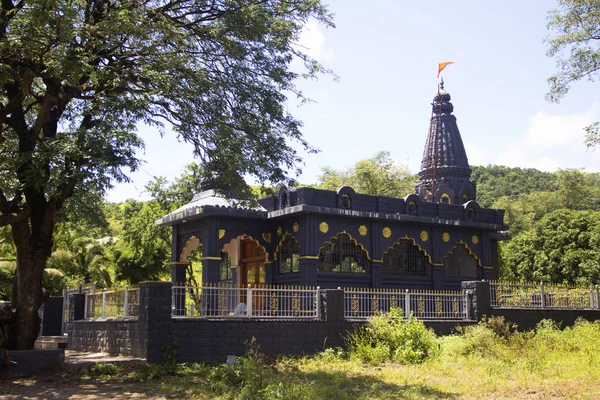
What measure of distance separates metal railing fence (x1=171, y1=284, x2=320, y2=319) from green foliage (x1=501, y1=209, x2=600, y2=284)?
56.3 ft

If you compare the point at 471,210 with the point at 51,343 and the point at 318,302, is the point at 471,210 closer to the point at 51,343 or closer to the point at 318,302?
the point at 318,302

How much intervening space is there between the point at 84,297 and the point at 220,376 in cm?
844

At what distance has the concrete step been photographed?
17.5m

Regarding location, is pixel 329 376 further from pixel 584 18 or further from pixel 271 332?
pixel 584 18

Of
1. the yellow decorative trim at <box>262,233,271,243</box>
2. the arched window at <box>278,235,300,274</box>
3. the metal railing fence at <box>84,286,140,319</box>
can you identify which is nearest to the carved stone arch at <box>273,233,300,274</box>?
the arched window at <box>278,235,300,274</box>

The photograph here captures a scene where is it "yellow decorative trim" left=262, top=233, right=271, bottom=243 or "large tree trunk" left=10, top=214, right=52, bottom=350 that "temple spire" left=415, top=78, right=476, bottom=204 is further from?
"large tree trunk" left=10, top=214, right=52, bottom=350

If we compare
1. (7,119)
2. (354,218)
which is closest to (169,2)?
(7,119)

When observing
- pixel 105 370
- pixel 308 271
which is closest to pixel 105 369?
pixel 105 370

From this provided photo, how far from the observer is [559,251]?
30.4m

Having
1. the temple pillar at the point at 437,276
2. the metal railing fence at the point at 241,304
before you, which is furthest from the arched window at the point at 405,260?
the metal railing fence at the point at 241,304

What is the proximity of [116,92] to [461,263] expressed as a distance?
14621mm

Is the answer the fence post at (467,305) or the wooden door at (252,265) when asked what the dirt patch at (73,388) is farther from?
the fence post at (467,305)

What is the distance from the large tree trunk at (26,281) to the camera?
12.7m

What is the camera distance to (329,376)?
12.2 meters
